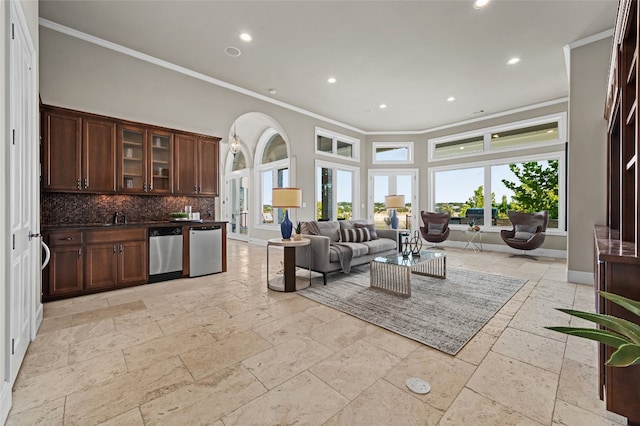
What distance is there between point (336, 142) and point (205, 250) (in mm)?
4854

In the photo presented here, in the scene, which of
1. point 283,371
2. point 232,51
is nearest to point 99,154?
point 232,51

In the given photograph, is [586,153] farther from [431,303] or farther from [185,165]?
[185,165]

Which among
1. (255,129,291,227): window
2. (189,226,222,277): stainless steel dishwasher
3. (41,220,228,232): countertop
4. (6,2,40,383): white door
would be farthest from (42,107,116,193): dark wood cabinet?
(255,129,291,227): window

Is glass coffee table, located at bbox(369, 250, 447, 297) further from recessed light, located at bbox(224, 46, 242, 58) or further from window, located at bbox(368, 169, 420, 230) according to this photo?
window, located at bbox(368, 169, 420, 230)

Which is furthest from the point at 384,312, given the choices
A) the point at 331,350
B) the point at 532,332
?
the point at 532,332

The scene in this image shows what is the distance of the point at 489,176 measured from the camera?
7.15 m

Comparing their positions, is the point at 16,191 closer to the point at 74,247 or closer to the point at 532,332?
the point at 74,247

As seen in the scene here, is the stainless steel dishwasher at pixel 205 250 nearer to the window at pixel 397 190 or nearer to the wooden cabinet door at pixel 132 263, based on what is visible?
the wooden cabinet door at pixel 132 263

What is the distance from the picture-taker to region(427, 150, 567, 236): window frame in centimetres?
605

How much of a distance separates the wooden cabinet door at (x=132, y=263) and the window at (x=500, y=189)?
7.26 metres

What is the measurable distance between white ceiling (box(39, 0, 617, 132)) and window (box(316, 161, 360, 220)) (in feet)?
7.41

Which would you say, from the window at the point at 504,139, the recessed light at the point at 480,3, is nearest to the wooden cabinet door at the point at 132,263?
the recessed light at the point at 480,3

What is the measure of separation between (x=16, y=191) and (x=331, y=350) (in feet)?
8.16

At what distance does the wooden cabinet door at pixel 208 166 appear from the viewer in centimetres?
469
